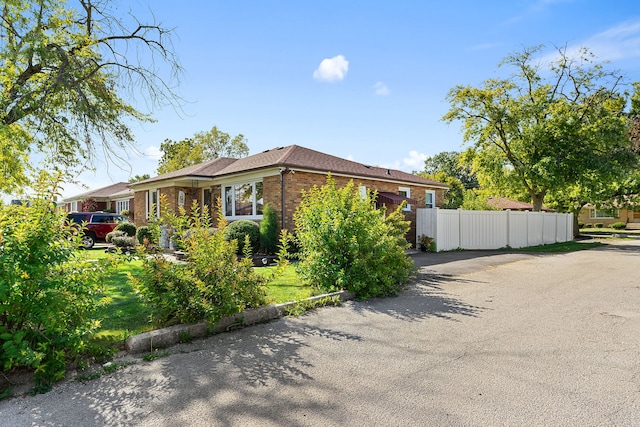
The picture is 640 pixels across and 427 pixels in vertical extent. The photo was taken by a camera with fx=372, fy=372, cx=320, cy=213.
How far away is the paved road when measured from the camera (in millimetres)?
2918

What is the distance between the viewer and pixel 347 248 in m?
7.21

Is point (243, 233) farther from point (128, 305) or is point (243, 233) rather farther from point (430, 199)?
point (430, 199)

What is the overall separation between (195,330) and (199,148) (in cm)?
3856

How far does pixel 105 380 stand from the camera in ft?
11.8

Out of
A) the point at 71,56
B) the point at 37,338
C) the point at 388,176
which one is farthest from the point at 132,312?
the point at 388,176

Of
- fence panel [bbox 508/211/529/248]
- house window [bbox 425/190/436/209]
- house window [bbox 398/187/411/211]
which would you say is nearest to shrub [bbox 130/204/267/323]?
house window [bbox 398/187/411/211]

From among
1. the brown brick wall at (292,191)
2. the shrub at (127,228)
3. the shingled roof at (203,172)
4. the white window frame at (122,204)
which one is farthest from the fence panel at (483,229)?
the white window frame at (122,204)

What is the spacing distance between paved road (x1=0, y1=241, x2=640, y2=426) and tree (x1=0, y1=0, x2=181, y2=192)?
6.54m

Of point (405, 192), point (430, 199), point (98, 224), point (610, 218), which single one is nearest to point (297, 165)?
point (405, 192)

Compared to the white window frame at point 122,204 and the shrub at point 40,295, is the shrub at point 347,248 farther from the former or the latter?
the white window frame at point 122,204

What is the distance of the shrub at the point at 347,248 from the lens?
7082mm

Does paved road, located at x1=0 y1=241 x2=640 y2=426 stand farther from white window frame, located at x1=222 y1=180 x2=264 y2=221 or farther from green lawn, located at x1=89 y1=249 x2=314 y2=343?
white window frame, located at x1=222 y1=180 x2=264 y2=221

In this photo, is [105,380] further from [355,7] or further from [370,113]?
[370,113]

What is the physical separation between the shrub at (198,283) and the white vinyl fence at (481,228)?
39.9 feet
